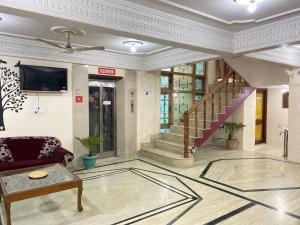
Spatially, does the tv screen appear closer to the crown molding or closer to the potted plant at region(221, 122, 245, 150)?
the crown molding

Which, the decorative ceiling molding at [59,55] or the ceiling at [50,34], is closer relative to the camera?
the ceiling at [50,34]

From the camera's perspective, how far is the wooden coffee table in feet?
9.11

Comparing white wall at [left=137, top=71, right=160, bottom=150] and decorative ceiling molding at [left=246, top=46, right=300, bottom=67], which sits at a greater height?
decorative ceiling molding at [left=246, top=46, right=300, bottom=67]

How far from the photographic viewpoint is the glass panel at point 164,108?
7.25 meters

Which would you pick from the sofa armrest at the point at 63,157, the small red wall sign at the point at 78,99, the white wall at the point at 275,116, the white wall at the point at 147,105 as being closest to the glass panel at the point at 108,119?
the white wall at the point at 147,105

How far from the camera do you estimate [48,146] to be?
4852 millimetres

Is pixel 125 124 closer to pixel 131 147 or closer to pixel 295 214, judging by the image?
pixel 131 147

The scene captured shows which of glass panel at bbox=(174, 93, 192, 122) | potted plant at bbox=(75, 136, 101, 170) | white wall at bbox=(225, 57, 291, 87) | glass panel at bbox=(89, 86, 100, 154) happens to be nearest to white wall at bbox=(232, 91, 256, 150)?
white wall at bbox=(225, 57, 291, 87)

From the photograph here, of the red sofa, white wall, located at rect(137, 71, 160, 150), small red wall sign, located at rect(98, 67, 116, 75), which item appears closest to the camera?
the red sofa

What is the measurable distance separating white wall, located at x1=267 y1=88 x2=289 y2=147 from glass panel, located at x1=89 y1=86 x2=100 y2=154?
19.9 ft

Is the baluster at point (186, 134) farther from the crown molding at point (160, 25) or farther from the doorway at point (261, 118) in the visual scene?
the doorway at point (261, 118)

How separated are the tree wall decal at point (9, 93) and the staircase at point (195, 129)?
3383 mm

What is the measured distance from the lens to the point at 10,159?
4.43 metres

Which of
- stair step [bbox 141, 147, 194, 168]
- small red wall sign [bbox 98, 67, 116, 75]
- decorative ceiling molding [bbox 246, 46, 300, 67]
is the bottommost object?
stair step [bbox 141, 147, 194, 168]
